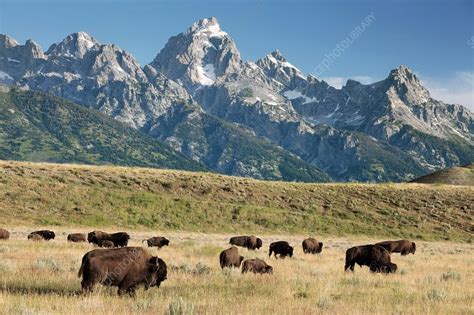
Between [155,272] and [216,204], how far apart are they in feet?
157

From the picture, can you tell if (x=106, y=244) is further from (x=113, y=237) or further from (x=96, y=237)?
(x=113, y=237)

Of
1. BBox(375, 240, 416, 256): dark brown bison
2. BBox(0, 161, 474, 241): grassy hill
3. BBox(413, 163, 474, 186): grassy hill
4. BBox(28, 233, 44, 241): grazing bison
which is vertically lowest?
BBox(375, 240, 416, 256): dark brown bison

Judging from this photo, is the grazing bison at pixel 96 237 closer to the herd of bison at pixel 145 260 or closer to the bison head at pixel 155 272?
the herd of bison at pixel 145 260

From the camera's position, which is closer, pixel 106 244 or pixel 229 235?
pixel 106 244

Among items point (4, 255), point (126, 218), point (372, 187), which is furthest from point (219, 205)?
point (4, 255)

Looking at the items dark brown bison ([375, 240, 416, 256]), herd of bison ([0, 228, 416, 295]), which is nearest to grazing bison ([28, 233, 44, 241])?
herd of bison ([0, 228, 416, 295])

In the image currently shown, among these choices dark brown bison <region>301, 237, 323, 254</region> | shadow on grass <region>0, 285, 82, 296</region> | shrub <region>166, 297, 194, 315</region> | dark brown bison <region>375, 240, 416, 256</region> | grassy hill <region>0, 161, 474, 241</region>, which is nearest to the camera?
shrub <region>166, 297, 194, 315</region>

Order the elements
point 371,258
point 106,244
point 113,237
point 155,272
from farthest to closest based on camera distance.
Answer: point 113,237, point 106,244, point 371,258, point 155,272

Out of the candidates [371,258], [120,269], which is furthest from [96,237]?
[120,269]

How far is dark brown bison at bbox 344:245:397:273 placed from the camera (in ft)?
71.5

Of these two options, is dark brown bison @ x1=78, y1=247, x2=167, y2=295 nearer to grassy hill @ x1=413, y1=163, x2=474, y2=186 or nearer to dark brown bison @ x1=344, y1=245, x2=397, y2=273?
dark brown bison @ x1=344, y1=245, x2=397, y2=273

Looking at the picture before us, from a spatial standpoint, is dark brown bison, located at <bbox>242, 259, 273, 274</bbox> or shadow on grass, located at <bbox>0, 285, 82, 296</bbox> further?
dark brown bison, located at <bbox>242, 259, 273, 274</bbox>

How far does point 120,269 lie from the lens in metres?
13.0

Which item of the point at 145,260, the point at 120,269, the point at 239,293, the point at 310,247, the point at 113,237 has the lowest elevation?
the point at 239,293
